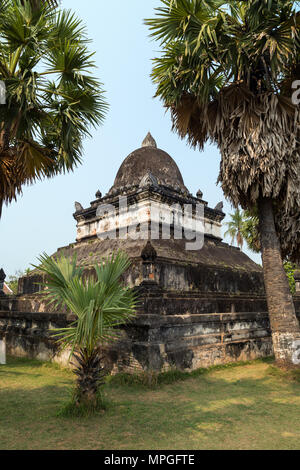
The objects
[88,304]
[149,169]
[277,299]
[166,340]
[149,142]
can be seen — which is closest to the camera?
[88,304]

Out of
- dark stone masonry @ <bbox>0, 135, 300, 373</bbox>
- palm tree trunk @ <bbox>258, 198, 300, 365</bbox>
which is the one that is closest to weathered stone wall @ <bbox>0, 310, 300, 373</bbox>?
dark stone masonry @ <bbox>0, 135, 300, 373</bbox>

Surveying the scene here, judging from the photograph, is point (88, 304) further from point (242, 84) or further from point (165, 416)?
point (242, 84)

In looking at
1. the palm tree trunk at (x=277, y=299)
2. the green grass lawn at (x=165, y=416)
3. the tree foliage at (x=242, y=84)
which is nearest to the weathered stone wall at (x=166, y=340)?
the green grass lawn at (x=165, y=416)

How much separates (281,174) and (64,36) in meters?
6.15

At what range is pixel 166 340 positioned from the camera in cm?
764

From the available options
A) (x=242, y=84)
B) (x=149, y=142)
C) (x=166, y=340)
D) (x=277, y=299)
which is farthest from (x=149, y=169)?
(x=166, y=340)

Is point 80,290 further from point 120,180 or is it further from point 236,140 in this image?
point 120,180

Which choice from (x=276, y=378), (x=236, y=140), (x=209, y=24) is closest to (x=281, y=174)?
(x=236, y=140)

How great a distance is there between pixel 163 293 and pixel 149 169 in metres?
7.82

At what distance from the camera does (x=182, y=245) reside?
1161 centimetres

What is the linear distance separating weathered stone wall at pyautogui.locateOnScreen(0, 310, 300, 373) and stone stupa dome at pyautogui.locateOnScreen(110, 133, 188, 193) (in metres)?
6.20

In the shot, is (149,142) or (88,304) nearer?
(88,304)
